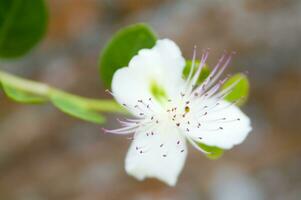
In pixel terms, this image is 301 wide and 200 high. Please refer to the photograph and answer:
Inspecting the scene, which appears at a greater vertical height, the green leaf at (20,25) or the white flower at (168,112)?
the white flower at (168,112)

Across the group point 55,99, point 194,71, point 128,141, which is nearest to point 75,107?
point 55,99

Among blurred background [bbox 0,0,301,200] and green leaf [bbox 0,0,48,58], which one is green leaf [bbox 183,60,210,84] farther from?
blurred background [bbox 0,0,301,200]

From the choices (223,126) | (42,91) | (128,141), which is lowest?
(128,141)

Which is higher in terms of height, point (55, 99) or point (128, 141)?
point (55, 99)

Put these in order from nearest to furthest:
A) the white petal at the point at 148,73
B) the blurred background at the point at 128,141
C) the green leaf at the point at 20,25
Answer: the white petal at the point at 148,73 < the green leaf at the point at 20,25 < the blurred background at the point at 128,141

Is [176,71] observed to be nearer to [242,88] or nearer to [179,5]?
[242,88]

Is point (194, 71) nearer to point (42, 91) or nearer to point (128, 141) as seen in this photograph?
point (42, 91)

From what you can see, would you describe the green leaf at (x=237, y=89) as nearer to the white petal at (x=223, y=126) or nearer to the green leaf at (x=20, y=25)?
the white petal at (x=223, y=126)

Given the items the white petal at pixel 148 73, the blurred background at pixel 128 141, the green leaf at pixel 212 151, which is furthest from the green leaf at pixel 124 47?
the blurred background at pixel 128 141

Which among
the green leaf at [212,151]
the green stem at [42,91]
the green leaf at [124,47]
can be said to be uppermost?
the green leaf at [124,47]
